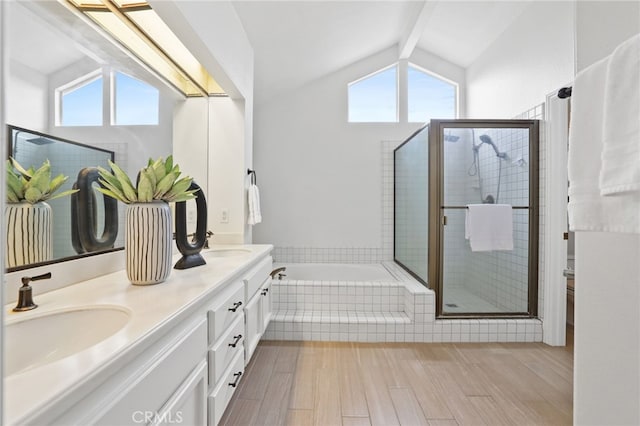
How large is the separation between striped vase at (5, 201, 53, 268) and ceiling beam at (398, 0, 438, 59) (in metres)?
2.91

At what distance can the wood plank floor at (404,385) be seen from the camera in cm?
148

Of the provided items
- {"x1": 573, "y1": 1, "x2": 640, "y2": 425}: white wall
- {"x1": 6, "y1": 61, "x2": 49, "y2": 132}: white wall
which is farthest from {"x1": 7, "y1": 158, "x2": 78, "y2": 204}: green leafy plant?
{"x1": 573, "y1": 1, "x2": 640, "y2": 425}: white wall

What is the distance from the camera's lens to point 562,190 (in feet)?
7.55

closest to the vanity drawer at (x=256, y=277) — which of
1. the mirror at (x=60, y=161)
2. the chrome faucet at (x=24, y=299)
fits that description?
the mirror at (x=60, y=161)

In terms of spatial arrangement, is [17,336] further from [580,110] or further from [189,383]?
[580,110]

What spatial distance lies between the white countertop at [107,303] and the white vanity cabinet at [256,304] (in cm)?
16

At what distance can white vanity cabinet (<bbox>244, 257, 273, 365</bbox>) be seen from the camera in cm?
153

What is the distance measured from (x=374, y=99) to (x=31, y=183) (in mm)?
3490

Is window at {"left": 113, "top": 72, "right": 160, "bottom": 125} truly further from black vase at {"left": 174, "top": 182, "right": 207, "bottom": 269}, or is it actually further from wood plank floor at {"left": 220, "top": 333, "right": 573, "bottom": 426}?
wood plank floor at {"left": 220, "top": 333, "right": 573, "bottom": 426}

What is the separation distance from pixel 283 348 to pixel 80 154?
5.84ft

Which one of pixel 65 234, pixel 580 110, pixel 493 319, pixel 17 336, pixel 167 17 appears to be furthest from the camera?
pixel 493 319

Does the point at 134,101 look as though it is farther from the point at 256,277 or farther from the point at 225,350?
the point at 225,350

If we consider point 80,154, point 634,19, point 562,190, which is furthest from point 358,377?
point 562,190

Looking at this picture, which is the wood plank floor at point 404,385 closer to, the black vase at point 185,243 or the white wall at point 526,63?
the black vase at point 185,243
